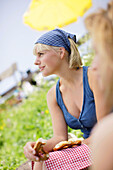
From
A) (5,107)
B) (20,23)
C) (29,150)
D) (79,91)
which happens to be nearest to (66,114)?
(79,91)

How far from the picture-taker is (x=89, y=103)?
1.85 meters

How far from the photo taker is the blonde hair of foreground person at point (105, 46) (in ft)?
2.72

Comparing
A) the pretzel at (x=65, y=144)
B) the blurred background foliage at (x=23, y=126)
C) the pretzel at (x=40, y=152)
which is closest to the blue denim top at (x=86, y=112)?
the pretzel at (x=65, y=144)

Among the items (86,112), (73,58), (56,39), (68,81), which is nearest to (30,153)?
(86,112)

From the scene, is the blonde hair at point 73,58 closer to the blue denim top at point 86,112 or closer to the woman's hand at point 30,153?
the blue denim top at point 86,112

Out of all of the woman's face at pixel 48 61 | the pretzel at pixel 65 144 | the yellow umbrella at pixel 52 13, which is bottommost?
the pretzel at pixel 65 144

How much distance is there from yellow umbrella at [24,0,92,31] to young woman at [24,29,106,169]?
14.2ft

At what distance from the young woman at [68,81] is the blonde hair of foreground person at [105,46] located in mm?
922

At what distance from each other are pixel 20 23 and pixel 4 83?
9.23 ft

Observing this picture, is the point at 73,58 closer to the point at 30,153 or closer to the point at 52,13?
the point at 30,153

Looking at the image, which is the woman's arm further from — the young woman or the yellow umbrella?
the yellow umbrella

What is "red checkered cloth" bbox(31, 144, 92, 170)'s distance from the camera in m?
1.59

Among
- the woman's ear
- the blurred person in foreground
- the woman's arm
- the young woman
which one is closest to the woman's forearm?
the young woman

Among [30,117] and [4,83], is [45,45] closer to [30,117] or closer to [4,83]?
[30,117]
